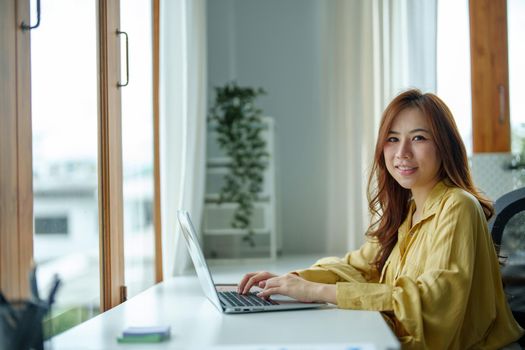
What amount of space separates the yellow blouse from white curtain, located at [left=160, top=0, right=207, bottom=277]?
1.17m

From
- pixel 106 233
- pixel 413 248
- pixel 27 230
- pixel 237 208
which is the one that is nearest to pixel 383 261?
pixel 413 248

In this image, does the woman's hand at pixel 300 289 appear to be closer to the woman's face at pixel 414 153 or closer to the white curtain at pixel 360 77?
the woman's face at pixel 414 153

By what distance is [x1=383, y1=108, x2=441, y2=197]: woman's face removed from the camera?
5.33 ft

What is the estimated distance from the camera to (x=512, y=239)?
1.75 m

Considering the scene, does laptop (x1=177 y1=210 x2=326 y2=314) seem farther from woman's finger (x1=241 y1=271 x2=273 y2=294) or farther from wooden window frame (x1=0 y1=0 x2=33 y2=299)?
wooden window frame (x1=0 y1=0 x2=33 y2=299)

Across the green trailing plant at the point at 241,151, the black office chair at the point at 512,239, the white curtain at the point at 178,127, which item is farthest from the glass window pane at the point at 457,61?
the black office chair at the point at 512,239

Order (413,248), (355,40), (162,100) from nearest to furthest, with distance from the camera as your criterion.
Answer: (413,248)
(162,100)
(355,40)

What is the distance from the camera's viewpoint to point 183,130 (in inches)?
107

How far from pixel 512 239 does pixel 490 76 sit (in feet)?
5.01

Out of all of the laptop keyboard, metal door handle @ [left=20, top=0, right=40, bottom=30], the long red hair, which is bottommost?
the laptop keyboard

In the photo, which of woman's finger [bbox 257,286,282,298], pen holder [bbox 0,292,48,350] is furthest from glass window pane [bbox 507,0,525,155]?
pen holder [bbox 0,292,48,350]

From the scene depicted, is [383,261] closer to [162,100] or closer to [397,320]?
[397,320]

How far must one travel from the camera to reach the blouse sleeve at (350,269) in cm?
178

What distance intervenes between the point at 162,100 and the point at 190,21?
53 cm
